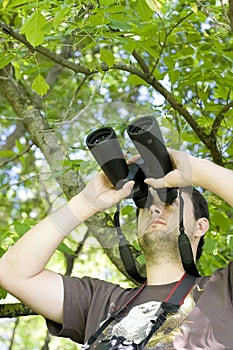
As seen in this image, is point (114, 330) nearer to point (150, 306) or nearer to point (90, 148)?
point (150, 306)

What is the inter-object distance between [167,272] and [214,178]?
1.16 ft

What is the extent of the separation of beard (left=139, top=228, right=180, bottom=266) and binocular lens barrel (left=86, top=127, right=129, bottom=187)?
0.82 ft

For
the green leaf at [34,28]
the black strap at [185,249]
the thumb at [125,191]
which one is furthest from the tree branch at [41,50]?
the black strap at [185,249]

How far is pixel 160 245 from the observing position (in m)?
2.52

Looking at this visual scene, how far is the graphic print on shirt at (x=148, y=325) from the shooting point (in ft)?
7.59

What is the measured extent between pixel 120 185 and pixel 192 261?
32cm

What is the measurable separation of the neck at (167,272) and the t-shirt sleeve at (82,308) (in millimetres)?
142

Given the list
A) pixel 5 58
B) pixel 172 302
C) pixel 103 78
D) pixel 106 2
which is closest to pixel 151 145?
pixel 172 302

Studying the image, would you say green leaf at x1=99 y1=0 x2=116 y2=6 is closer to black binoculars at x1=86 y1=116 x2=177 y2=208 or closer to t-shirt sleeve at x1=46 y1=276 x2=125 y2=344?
black binoculars at x1=86 y1=116 x2=177 y2=208

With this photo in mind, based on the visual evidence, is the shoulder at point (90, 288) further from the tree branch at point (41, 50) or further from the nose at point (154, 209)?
the tree branch at point (41, 50)

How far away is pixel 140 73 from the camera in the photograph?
10.5 feet

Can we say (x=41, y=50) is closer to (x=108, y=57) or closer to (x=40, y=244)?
(x=108, y=57)

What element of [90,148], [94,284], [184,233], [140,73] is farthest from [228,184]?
[140,73]

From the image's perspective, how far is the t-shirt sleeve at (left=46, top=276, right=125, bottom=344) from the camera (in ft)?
8.40
